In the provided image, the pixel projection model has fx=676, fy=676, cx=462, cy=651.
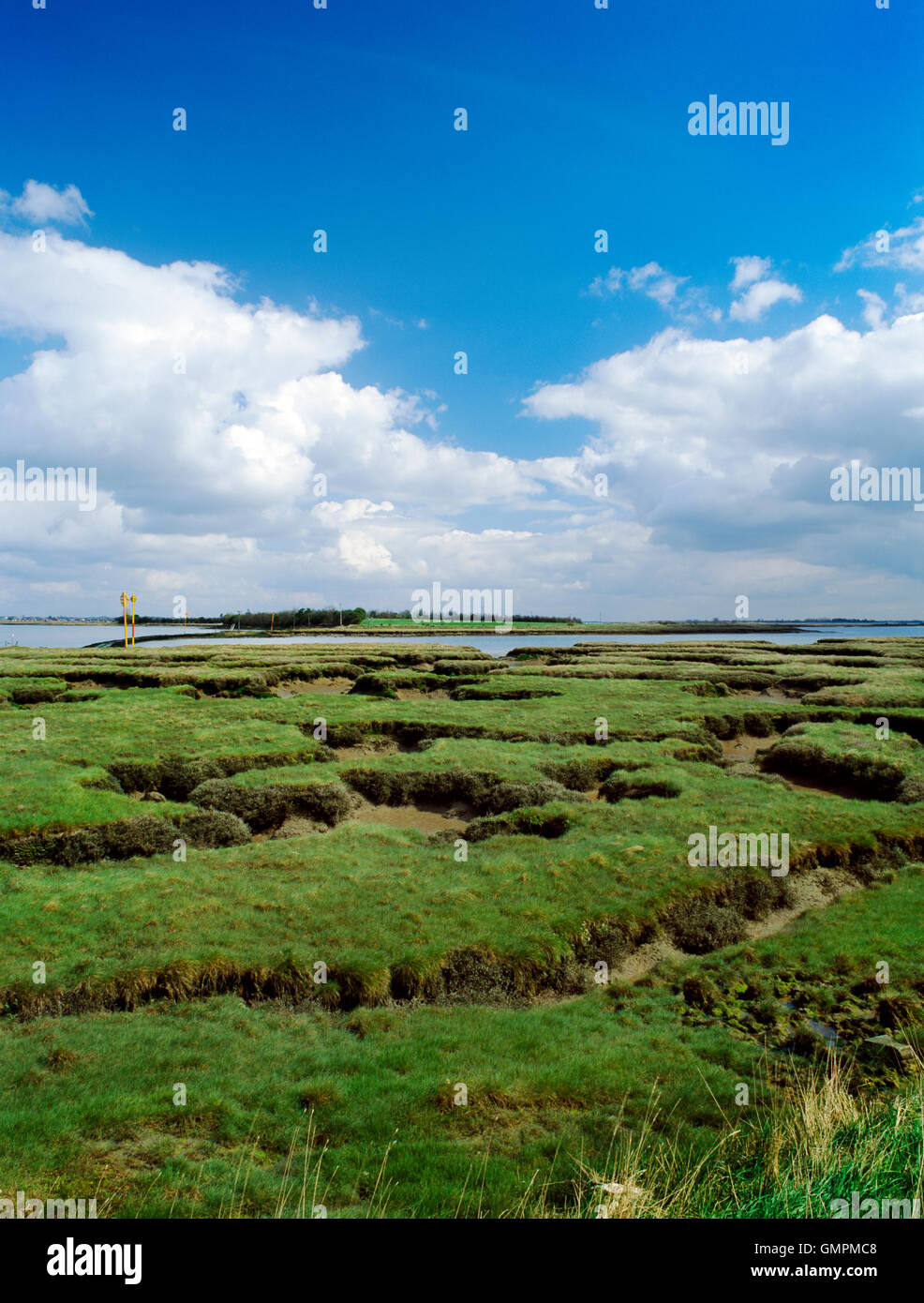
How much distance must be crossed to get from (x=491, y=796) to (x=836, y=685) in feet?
127

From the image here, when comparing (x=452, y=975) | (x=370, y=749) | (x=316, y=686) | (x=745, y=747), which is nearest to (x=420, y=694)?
(x=316, y=686)

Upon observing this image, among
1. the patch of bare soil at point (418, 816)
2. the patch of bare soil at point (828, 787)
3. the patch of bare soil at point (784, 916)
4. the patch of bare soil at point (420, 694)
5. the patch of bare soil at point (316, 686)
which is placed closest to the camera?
the patch of bare soil at point (784, 916)

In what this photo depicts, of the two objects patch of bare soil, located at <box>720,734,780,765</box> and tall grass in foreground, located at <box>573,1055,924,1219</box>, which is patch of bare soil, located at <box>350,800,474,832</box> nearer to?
tall grass in foreground, located at <box>573,1055,924,1219</box>

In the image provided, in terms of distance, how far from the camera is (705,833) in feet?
67.6

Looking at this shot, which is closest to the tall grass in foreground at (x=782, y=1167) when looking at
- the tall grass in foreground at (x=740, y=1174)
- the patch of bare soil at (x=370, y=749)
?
the tall grass in foreground at (x=740, y=1174)

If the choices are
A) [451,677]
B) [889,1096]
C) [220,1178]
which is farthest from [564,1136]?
[451,677]

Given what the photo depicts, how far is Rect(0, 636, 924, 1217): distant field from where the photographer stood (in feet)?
27.2

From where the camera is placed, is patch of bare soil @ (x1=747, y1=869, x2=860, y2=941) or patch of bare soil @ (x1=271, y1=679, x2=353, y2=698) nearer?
patch of bare soil @ (x1=747, y1=869, x2=860, y2=941)

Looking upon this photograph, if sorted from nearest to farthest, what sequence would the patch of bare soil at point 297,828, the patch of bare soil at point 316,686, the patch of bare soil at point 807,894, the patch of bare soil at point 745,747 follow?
the patch of bare soil at point 807,894 → the patch of bare soil at point 297,828 → the patch of bare soil at point 745,747 → the patch of bare soil at point 316,686

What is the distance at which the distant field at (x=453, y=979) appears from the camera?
→ 829cm

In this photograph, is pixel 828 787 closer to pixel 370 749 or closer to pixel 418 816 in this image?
pixel 418 816

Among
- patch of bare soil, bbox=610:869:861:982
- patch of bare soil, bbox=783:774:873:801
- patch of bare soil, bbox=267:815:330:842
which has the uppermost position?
patch of bare soil, bbox=267:815:330:842

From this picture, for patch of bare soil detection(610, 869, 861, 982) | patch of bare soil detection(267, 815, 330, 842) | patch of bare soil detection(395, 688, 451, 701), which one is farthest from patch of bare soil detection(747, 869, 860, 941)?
patch of bare soil detection(395, 688, 451, 701)

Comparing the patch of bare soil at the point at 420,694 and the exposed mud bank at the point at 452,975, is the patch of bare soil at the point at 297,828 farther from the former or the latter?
the patch of bare soil at the point at 420,694
